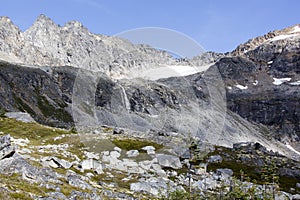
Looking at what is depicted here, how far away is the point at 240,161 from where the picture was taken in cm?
13088

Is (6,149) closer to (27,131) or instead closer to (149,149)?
(149,149)

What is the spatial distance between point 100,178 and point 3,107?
5182 inches

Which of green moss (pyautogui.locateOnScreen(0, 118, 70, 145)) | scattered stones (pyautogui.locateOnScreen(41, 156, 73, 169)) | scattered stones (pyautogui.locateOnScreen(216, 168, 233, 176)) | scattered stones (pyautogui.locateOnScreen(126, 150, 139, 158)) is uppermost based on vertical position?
green moss (pyautogui.locateOnScreen(0, 118, 70, 145))

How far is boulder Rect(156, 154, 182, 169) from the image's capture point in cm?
9866

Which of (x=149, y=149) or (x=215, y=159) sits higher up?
(x=149, y=149)

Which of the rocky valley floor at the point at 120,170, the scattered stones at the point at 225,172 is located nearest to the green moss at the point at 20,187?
the rocky valley floor at the point at 120,170

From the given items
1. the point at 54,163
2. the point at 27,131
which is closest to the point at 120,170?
the point at 54,163

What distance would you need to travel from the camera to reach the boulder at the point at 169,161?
98.7m

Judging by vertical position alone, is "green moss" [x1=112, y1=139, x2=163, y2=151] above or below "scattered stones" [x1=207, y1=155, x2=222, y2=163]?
above

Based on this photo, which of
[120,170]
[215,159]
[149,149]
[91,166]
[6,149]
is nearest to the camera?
[6,149]

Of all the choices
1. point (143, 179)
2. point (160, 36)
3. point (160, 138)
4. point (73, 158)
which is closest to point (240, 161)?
point (160, 138)

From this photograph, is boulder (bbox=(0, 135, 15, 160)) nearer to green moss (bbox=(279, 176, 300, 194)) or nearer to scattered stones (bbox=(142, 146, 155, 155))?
scattered stones (bbox=(142, 146, 155, 155))

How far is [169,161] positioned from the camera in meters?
100

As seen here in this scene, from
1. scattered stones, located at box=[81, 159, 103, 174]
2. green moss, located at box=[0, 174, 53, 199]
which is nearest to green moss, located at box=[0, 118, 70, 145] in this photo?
scattered stones, located at box=[81, 159, 103, 174]
